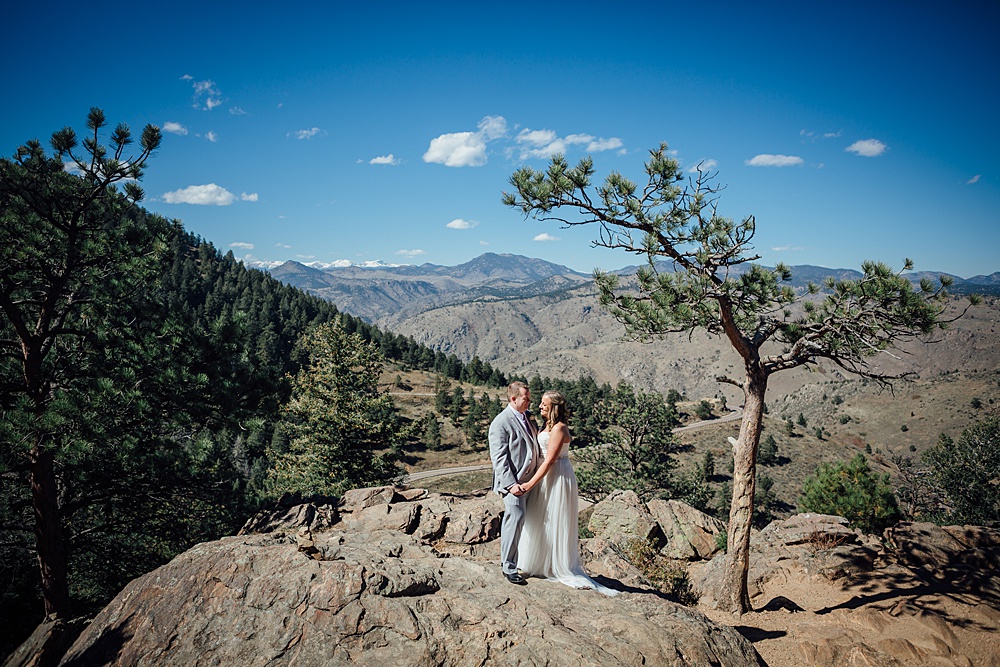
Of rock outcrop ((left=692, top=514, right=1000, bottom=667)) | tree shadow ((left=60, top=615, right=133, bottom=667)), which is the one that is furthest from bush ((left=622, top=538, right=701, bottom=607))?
tree shadow ((left=60, top=615, right=133, bottom=667))

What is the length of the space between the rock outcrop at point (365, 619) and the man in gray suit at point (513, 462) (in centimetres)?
41

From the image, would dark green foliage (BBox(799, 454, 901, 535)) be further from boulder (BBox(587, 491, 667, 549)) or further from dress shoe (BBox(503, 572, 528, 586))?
dress shoe (BBox(503, 572, 528, 586))

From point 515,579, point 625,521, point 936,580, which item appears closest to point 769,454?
point 625,521

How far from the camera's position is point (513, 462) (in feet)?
19.6

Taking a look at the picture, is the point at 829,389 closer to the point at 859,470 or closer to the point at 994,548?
the point at 859,470

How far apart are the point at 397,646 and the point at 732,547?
6.86 m

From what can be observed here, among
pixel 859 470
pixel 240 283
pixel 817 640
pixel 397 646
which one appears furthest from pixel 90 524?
pixel 240 283

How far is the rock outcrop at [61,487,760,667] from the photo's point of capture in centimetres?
432

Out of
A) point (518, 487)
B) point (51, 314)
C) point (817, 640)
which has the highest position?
point (51, 314)

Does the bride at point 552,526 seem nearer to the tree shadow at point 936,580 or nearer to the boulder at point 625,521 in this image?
the tree shadow at point 936,580

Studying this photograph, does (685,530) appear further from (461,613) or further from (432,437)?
(432,437)

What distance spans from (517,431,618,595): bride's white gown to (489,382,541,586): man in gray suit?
16 centimetres

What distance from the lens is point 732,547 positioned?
28.2ft

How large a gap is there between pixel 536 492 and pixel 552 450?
Result: 2.47 feet
